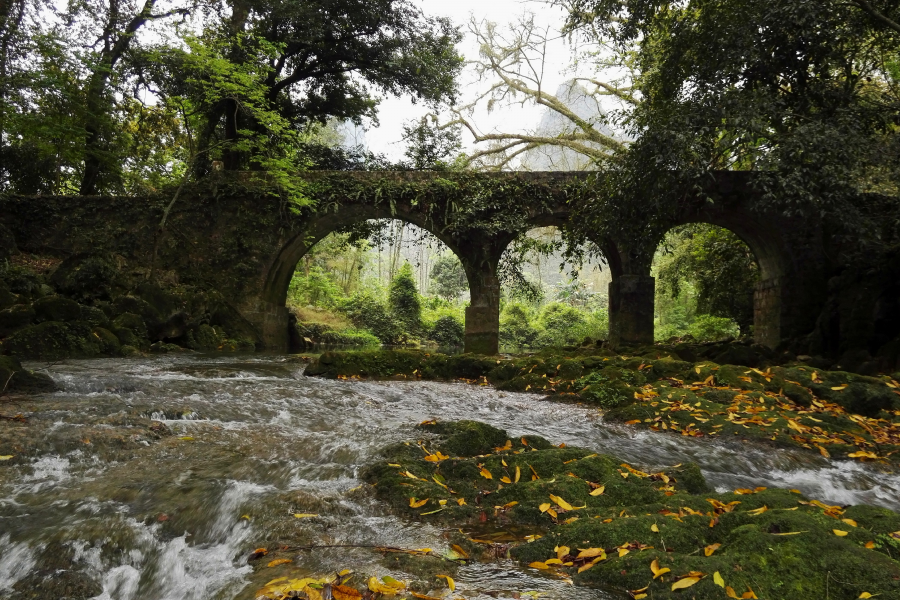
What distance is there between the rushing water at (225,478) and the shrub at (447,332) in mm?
16143

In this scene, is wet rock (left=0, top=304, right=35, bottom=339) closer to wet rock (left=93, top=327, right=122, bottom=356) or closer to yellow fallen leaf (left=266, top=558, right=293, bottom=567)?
wet rock (left=93, top=327, right=122, bottom=356)

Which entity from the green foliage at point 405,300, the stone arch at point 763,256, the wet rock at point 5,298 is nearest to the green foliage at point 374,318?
the green foliage at point 405,300

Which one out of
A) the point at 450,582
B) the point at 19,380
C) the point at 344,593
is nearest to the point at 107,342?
the point at 19,380

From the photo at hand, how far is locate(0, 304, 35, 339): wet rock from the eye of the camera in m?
8.57

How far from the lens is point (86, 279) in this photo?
35.1ft

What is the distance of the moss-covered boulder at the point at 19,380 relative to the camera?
4859mm

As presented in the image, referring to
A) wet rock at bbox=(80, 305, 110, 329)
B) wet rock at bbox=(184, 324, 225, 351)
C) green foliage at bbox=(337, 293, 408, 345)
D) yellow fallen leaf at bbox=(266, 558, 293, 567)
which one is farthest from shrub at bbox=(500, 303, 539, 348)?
yellow fallen leaf at bbox=(266, 558, 293, 567)

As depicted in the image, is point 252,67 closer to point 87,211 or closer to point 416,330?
point 87,211

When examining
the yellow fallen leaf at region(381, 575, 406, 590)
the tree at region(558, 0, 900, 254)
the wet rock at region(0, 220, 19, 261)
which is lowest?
the yellow fallen leaf at region(381, 575, 406, 590)

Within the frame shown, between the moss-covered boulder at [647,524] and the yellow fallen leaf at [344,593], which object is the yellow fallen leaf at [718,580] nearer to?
the moss-covered boulder at [647,524]

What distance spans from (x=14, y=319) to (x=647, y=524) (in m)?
9.94

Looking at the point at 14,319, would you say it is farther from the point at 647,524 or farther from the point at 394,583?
the point at 647,524

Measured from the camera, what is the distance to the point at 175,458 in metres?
3.39

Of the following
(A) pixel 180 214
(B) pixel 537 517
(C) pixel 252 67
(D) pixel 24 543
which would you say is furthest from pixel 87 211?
(B) pixel 537 517
